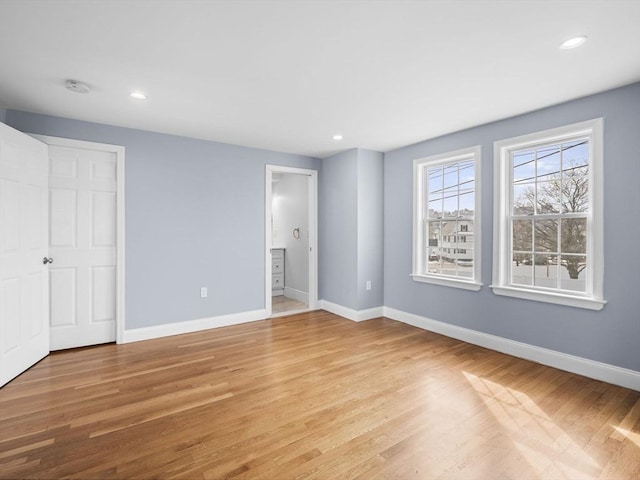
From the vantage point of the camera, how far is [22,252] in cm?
299

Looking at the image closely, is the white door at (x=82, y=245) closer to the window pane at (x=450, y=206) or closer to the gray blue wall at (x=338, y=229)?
the gray blue wall at (x=338, y=229)

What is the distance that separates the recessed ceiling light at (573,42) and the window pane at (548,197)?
57.1 inches

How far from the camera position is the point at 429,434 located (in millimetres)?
2107

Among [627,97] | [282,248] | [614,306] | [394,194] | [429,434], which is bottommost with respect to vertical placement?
[429,434]

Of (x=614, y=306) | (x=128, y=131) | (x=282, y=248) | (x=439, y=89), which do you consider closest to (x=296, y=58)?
(x=439, y=89)

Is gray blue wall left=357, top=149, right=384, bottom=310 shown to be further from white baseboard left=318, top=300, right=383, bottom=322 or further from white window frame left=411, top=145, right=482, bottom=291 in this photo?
white window frame left=411, top=145, right=482, bottom=291

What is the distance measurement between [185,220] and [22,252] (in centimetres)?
163

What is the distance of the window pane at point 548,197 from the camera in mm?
3225

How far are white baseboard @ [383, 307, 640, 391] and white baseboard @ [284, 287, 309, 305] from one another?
2065 mm

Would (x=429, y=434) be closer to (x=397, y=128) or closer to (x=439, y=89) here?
(x=439, y=89)

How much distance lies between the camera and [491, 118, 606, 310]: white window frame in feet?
9.38

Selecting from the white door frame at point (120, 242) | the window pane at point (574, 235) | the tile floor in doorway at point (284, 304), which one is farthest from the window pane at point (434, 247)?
the white door frame at point (120, 242)

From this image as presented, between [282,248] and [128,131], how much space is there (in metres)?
3.42

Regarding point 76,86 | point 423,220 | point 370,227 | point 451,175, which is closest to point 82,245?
point 76,86
